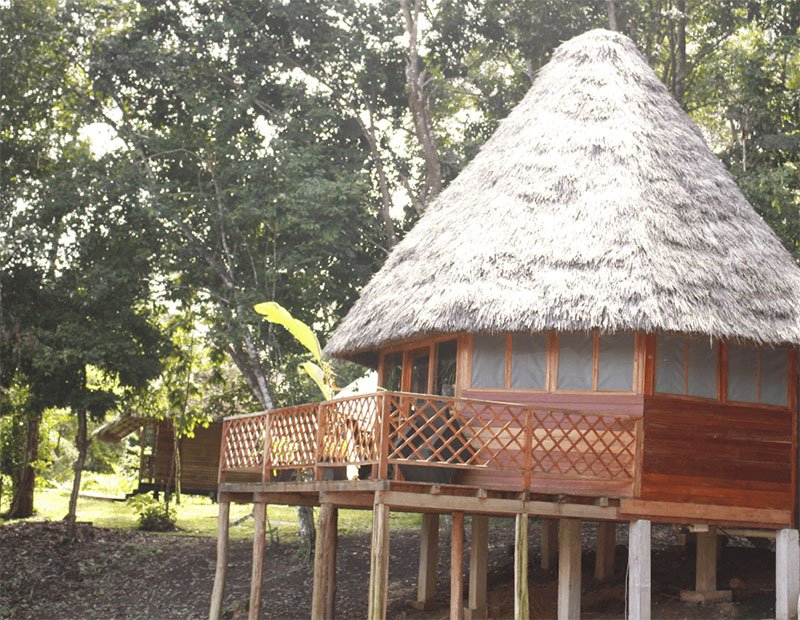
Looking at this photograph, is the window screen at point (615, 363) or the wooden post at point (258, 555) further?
→ the wooden post at point (258, 555)

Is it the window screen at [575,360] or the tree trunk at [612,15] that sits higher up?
the tree trunk at [612,15]

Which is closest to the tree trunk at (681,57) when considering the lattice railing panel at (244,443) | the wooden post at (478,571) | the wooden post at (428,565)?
the wooden post at (428,565)

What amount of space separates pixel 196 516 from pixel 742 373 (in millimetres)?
19257

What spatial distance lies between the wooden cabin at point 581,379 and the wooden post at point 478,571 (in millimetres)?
45

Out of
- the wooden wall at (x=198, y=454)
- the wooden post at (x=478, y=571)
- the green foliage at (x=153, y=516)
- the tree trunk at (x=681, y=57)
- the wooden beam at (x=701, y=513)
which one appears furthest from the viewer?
the wooden wall at (x=198, y=454)

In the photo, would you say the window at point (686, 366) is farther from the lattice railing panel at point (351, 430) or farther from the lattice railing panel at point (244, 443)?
the lattice railing panel at point (244, 443)

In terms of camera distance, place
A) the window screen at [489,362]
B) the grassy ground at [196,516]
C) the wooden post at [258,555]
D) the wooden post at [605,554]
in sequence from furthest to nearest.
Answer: the grassy ground at [196,516], the wooden post at [605,554], the wooden post at [258,555], the window screen at [489,362]

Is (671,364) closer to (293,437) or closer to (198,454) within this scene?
(293,437)

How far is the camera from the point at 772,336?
12539mm

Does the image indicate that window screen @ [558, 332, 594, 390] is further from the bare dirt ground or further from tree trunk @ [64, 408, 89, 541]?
tree trunk @ [64, 408, 89, 541]

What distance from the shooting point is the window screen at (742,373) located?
13219 mm

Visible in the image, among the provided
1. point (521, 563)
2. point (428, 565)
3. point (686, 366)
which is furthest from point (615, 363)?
point (428, 565)

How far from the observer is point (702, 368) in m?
13.0

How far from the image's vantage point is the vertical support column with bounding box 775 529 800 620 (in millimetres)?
12898
